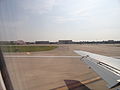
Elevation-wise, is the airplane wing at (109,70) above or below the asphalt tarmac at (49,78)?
above

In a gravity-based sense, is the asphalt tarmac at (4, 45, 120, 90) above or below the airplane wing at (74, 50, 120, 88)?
below

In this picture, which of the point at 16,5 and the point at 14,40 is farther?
the point at 14,40

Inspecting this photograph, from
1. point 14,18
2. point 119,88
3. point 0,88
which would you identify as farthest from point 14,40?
point 119,88

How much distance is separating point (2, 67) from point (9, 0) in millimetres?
754

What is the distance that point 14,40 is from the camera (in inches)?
73.8

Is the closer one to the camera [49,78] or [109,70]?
[109,70]

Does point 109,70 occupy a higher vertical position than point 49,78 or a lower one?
higher

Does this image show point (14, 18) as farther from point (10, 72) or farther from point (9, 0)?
point (10, 72)

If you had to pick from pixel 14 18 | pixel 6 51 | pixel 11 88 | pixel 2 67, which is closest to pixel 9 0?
pixel 14 18

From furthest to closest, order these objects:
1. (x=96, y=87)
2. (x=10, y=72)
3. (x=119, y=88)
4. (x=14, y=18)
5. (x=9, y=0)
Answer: (x=96, y=87) → (x=119, y=88) → (x=10, y=72) → (x=14, y=18) → (x=9, y=0)

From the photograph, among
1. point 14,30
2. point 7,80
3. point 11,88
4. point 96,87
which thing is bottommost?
point 96,87

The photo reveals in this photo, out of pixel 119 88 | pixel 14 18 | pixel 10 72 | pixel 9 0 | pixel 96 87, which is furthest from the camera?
pixel 96 87

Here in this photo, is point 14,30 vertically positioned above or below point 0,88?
above

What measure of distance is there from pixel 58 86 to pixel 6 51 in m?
2.34
